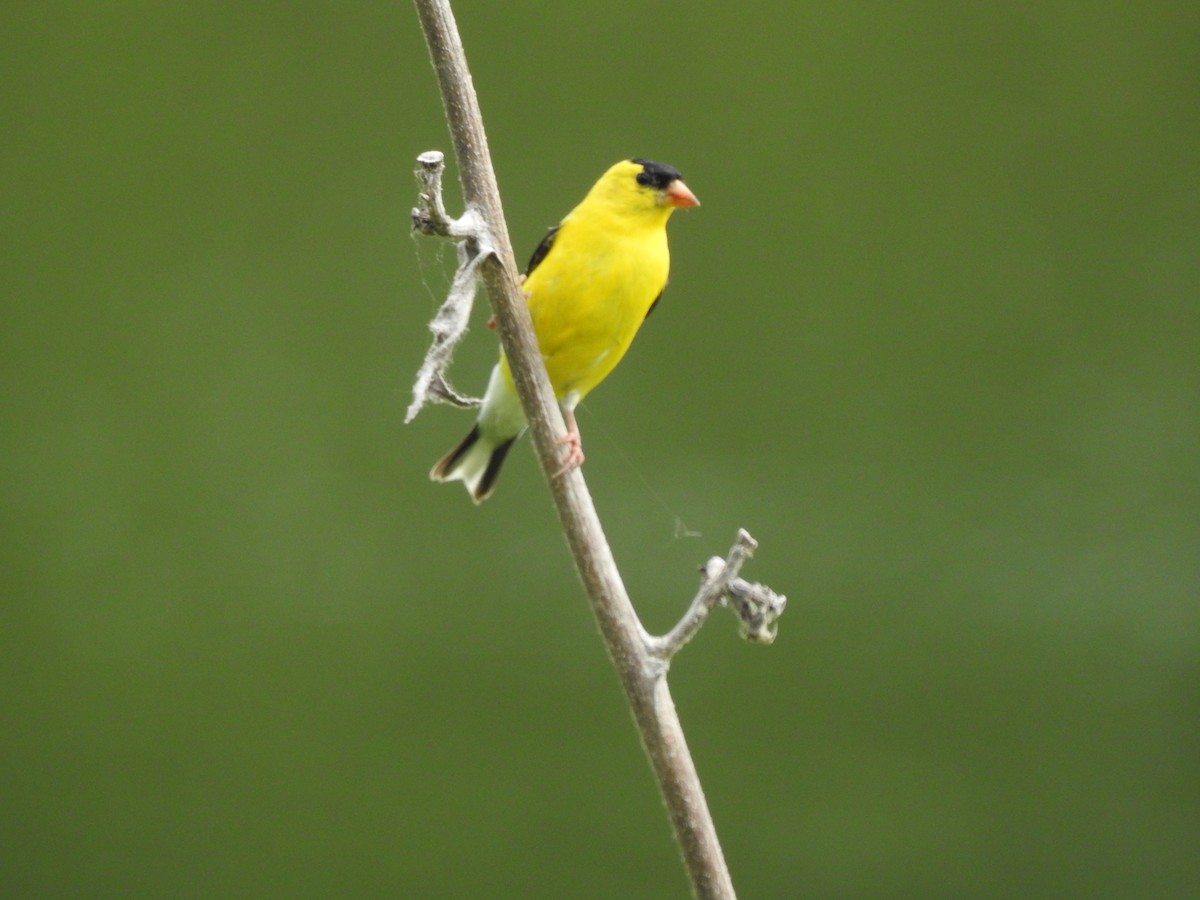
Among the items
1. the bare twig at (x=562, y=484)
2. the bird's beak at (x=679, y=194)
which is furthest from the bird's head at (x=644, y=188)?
the bare twig at (x=562, y=484)

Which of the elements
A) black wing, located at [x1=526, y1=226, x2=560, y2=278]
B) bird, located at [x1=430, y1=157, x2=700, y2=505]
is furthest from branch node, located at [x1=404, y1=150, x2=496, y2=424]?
black wing, located at [x1=526, y1=226, x2=560, y2=278]

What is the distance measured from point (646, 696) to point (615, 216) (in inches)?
30.3

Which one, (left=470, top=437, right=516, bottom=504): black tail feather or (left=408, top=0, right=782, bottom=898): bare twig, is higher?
(left=408, top=0, right=782, bottom=898): bare twig

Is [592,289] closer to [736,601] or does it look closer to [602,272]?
[602,272]

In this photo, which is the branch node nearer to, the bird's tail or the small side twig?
→ the small side twig

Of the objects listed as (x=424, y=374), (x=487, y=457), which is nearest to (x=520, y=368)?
(x=424, y=374)

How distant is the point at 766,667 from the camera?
2.71m

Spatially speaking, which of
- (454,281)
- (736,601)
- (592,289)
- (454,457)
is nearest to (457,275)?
(454,281)

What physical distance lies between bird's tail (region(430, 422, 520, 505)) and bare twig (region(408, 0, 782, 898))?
816 millimetres

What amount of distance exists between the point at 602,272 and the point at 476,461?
0.36 metres

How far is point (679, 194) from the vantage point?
1514 mm

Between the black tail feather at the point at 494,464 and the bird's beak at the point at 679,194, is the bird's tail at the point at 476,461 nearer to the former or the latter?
the black tail feather at the point at 494,464

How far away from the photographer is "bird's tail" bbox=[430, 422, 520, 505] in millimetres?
1690

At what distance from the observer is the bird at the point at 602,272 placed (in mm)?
1459
